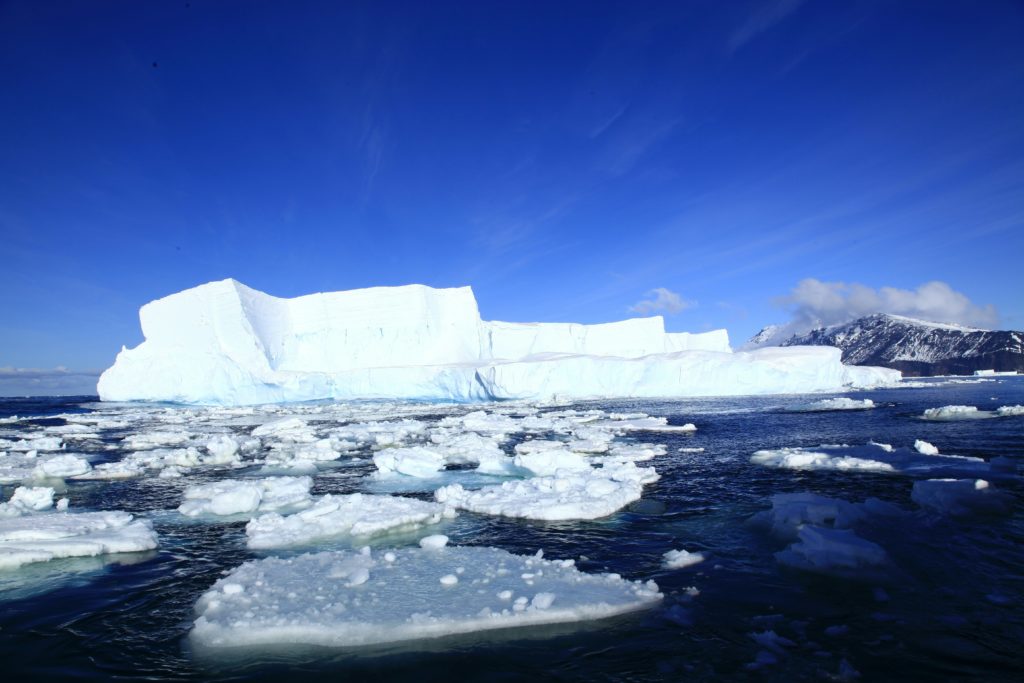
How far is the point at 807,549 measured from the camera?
6.70 metres

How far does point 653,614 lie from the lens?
18.1 ft

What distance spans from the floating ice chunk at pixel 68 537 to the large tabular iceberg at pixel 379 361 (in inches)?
1258

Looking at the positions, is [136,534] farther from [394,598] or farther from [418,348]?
[418,348]

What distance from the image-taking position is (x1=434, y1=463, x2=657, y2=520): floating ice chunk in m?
9.30

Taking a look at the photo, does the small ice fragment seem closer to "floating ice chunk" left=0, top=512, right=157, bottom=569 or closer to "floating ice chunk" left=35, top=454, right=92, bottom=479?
"floating ice chunk" left=0, top=512, right=157, bottom=569

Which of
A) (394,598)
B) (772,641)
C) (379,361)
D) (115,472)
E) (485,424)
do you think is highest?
(379,361)

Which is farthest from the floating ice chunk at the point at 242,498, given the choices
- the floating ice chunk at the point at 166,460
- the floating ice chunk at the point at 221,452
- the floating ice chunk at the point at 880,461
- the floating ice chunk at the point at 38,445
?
the floating ice chunk at the point at 38,445

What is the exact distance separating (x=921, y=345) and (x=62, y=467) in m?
168

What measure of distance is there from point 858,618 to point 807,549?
4.50 ft

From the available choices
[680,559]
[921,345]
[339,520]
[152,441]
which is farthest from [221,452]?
[921,345]

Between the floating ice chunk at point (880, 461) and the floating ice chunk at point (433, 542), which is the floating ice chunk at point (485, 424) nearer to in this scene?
the floating ice chunk at point (880, 461)

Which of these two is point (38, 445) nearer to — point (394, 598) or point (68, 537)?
point (68, 537)

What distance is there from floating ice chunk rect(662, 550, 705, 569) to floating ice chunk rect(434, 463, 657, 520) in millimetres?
2220

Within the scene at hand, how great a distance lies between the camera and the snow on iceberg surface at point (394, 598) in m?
5.25
